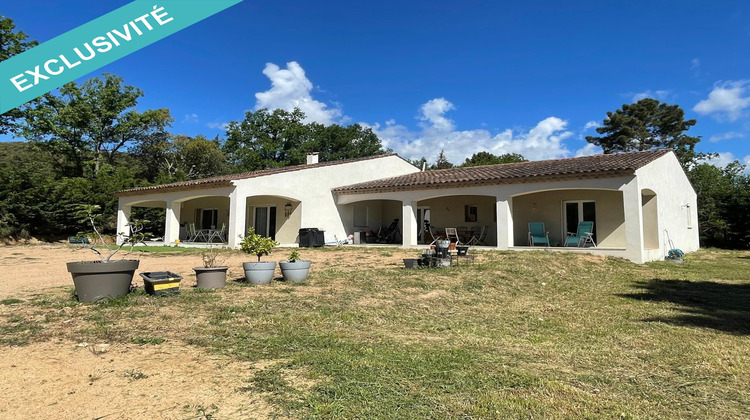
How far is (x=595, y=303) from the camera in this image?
7.12 m

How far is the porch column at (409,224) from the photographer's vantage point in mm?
16922

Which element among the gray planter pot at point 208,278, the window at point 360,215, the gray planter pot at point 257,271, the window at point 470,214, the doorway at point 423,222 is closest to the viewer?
the gray planter pot at point 208,278

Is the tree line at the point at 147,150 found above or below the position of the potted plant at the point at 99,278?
above

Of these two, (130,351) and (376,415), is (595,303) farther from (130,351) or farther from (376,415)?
(130,351)

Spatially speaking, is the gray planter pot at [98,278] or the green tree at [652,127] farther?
the green tree at [652,127]

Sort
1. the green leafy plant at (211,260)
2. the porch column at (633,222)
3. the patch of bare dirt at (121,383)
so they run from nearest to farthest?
the patch of bare dirt at (121,383) < the green leafy plant at (211,260) < the porch column at (633,222)

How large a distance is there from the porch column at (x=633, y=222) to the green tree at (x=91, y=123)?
120 ft

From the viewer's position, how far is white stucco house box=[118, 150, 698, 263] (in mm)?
13703

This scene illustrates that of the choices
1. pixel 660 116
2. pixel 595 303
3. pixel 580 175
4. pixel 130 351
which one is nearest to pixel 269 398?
pixel 130 351

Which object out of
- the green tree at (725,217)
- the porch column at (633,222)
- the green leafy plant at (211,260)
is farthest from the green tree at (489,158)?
the green leafy plant at (211,260)

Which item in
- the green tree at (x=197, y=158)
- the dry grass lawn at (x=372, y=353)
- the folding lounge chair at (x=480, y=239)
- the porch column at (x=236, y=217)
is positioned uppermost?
the green tree at (x=197, y=158)

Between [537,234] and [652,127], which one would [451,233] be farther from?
[652,127]

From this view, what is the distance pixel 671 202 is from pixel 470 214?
26.5 feet

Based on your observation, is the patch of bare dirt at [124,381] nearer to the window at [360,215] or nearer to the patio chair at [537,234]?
the patio chair at [537,234]
